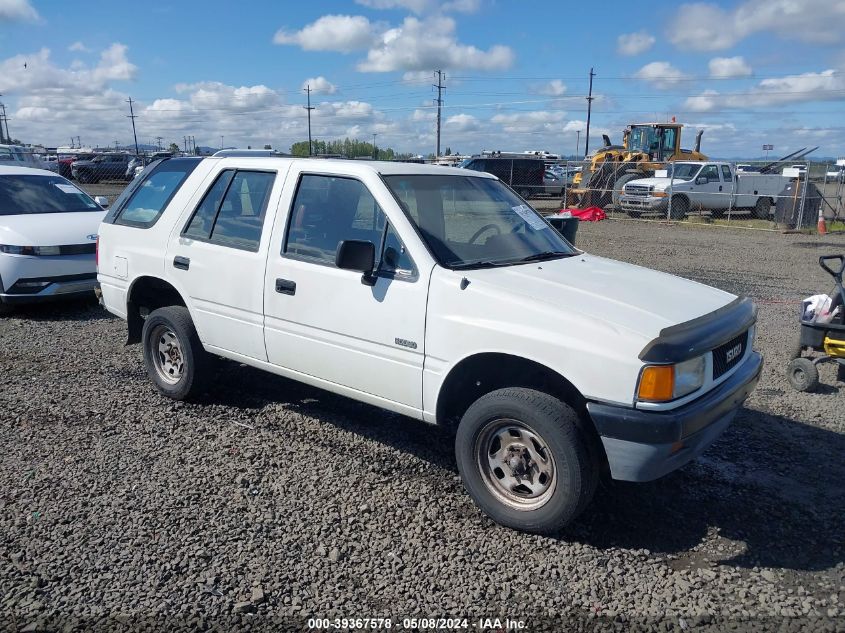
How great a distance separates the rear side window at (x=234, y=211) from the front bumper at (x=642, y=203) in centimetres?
1979

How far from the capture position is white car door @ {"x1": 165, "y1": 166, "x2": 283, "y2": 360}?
181 inches

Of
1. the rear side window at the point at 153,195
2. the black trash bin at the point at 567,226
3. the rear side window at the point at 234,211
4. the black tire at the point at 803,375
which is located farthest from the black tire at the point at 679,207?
the rear side window at the point at 234,211

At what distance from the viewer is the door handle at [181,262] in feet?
16.4

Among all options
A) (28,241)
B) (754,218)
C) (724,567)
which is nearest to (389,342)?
(724,567)

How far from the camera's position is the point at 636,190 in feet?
75.6

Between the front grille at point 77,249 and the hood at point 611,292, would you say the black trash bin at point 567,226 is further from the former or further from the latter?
the front grille at point 77,249

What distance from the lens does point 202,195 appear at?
5059mm

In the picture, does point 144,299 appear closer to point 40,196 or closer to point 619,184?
point 40,196

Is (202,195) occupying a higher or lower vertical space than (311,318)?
higher

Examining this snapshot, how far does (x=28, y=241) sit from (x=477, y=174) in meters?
5.80

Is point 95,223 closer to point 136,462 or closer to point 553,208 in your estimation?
point 136,462

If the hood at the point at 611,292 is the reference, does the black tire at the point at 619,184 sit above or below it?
above

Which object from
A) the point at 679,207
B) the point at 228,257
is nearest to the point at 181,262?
the point at 228,257

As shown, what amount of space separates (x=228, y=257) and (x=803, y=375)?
4.69 metres
